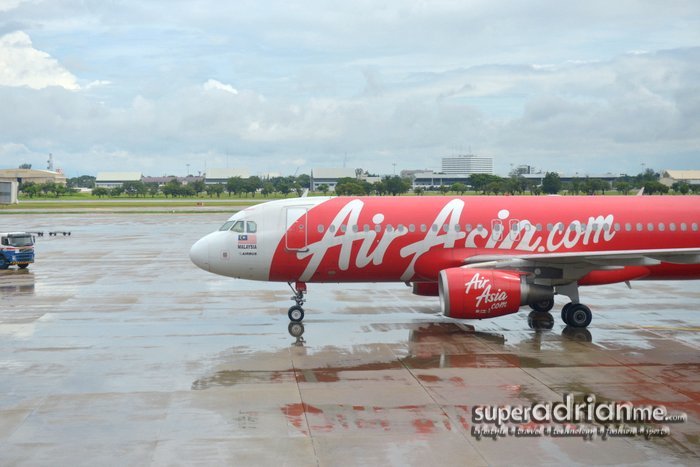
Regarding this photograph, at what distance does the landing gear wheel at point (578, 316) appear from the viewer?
2131 cm

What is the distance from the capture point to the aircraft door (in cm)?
2164

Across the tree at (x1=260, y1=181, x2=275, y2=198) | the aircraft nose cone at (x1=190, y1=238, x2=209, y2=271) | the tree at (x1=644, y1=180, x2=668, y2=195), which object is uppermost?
the tree at (x1=644, y1=180, x2=668, y2=195)

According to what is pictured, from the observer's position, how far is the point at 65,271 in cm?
3475

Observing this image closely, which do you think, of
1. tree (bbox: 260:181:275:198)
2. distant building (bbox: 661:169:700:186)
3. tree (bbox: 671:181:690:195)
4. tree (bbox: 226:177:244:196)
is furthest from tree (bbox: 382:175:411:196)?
distant building (bbox: 661:169:700:186)

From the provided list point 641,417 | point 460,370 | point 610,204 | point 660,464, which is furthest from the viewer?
point 610,204

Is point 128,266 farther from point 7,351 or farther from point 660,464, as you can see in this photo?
point 660,464

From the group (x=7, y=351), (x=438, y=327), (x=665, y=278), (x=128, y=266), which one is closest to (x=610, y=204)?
(x=665, y=278)

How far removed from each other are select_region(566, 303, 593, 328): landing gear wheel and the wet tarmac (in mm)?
349

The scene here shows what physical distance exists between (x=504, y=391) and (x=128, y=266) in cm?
2574

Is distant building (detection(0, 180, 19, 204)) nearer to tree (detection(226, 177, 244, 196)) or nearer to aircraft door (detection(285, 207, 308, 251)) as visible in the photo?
tree (detection(226, 177, 244, 196))

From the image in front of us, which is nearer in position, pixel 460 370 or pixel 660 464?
pixel 660 464

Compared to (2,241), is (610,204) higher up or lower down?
higher up

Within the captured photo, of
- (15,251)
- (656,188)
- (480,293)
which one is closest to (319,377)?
(480,293)

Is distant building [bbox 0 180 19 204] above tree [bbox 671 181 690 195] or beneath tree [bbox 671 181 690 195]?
beneath
